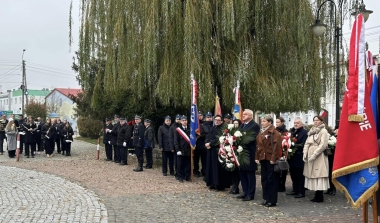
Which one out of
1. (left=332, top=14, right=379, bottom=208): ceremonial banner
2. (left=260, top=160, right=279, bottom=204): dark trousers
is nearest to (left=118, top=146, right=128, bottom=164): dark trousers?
(left=260, top=160, right=279, bottom=204): dark trousers

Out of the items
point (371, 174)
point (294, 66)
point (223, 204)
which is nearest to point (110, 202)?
point (223, 204)

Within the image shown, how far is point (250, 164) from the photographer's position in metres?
8.94

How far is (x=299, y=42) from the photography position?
12797 millimetres

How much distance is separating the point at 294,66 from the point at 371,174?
8822 millimetres

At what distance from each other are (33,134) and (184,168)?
352 inches

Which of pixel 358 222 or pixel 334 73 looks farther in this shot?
pixel 334 73

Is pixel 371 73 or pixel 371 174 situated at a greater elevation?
pixel 371 73

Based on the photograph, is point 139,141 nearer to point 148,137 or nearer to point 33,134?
point 148,137

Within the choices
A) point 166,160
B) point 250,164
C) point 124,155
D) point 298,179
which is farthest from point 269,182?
point 124,155

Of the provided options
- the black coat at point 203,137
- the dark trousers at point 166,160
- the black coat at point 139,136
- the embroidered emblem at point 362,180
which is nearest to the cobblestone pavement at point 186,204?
the dark trousers at point 166,160

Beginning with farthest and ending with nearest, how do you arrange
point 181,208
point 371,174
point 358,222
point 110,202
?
point 110,202 → point 181,208 → point 358,222 → point 371,174

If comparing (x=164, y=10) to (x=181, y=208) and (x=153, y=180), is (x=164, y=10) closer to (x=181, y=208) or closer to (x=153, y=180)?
(x=153, y=180)

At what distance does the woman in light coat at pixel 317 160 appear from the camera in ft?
28.6

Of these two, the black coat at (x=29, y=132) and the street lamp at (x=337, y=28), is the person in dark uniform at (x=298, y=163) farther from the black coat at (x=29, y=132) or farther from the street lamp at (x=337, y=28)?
the black coat at (x=29, y=132)
